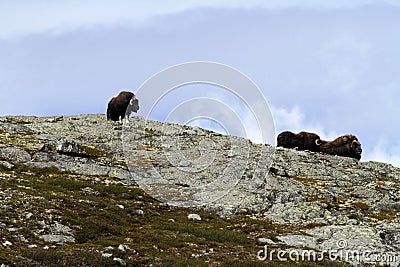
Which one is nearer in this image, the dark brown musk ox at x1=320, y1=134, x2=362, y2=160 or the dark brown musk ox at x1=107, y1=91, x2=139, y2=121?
the dark brown musk ox at x1=107, y1=91, x2=139, y2=121

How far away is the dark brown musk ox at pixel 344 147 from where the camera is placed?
64562 mm

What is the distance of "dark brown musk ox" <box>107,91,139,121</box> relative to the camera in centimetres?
6397

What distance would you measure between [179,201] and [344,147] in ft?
118

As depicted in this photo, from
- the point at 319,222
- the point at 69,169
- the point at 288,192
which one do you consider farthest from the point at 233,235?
the point at 69,169

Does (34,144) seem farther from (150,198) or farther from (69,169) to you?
(150,198)

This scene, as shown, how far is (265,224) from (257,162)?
1851 centimetres

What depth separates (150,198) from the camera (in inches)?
1367

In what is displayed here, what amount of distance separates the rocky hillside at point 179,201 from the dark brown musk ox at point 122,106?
11.3 feet
